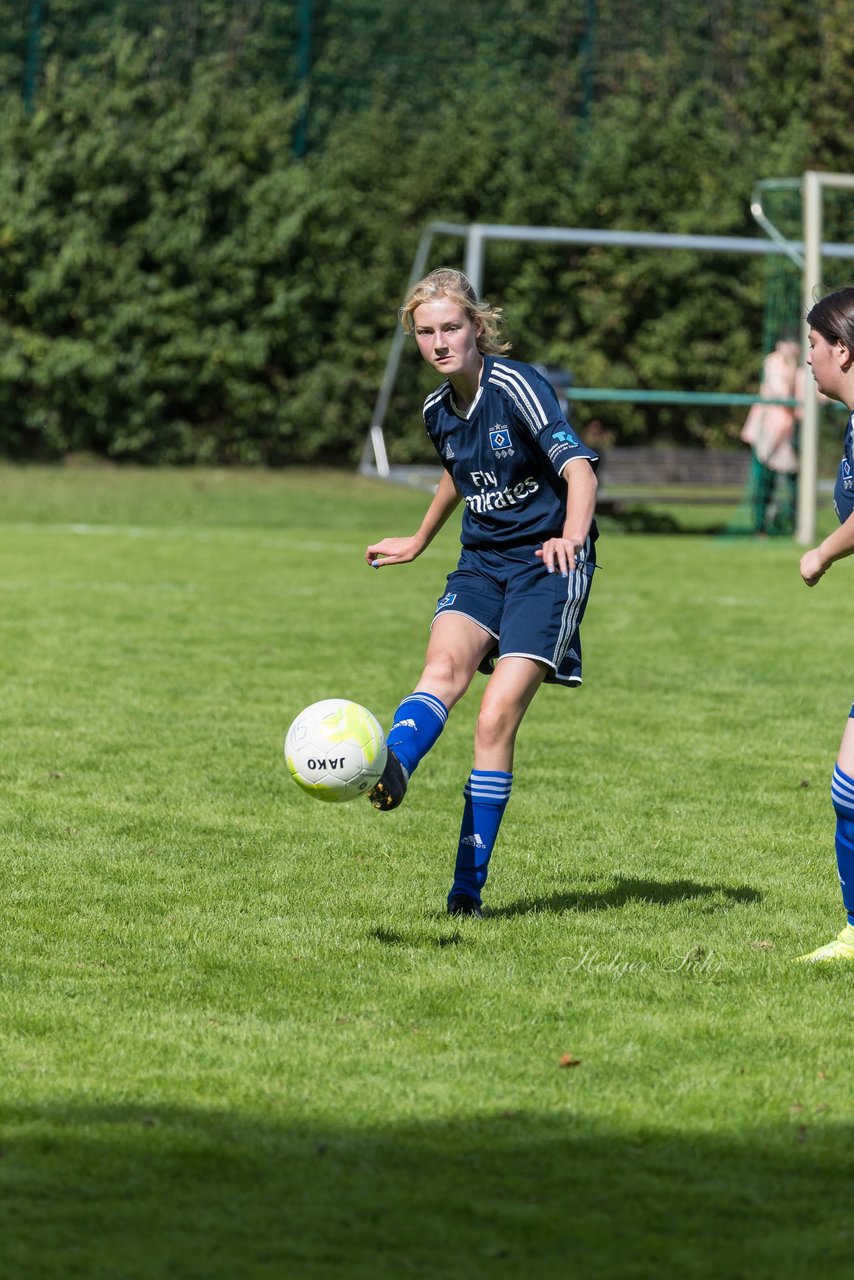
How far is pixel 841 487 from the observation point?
16.2ft

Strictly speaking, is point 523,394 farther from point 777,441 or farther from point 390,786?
point 777,441

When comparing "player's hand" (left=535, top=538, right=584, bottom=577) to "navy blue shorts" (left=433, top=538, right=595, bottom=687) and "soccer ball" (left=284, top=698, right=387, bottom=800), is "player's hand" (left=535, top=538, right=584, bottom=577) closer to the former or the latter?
"navy blue shorts" (left=433, top=538, right=595, bottom=687)

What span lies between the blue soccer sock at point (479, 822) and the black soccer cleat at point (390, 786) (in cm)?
30

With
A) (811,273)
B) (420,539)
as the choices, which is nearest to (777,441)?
(811,273)

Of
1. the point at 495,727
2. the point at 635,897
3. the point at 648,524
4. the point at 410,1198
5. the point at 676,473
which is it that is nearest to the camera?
the point at 410,1198

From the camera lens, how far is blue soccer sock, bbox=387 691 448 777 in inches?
200

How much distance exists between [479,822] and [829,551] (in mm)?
1288

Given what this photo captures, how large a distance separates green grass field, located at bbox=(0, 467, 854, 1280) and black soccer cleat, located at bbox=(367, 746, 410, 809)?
0.40 metres

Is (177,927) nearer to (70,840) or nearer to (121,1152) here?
(70,840)

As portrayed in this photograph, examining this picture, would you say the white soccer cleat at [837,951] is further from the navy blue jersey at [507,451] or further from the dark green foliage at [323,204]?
the dark green foliage at [323,204]

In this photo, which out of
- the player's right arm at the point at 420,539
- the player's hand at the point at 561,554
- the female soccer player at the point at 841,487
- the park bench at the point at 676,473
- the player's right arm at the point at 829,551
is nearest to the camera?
the player's right arm at the point at 829,551

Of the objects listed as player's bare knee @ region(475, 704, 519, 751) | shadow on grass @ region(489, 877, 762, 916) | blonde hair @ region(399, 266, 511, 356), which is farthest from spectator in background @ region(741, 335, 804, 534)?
player's bare knee @ region(475, 704, 519, 751)

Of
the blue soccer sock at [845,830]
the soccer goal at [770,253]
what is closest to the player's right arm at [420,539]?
the blue soccer sock at [845,830]

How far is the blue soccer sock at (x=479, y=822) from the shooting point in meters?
5.18
